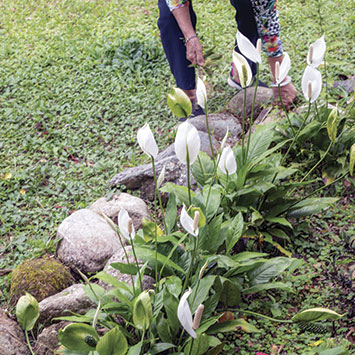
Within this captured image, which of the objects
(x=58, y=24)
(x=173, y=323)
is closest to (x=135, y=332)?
(x=173, y=323)

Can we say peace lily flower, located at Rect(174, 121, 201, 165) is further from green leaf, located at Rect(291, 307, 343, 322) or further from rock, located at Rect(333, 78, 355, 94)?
rock, located at Rect(333, 78, 355, 94)

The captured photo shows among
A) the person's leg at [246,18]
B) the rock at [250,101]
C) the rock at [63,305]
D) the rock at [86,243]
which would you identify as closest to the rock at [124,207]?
the rock at [86,243]

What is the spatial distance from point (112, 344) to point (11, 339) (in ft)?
2.66

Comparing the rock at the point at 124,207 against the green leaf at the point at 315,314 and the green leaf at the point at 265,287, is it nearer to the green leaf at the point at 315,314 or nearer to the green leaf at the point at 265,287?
the green leaf at the point at 265,287

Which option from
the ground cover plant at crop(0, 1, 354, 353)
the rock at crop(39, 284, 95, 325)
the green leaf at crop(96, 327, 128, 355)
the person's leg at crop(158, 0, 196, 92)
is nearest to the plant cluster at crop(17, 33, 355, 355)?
the green leaf at crop(96, 327, 128, 355)

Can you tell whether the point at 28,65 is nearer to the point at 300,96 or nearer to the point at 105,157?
the point at 105,157

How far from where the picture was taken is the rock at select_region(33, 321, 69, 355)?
2217 mm

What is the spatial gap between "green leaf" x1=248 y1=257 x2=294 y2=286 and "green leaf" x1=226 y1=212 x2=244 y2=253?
0.16 meters

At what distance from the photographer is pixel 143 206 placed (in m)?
3.22

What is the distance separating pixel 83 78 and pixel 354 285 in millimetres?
3433

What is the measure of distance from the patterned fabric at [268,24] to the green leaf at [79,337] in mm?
2666

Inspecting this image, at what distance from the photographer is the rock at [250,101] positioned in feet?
12.7

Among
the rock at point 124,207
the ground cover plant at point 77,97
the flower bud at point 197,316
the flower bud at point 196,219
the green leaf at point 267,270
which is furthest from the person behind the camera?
the ground cover plant at point 77,97

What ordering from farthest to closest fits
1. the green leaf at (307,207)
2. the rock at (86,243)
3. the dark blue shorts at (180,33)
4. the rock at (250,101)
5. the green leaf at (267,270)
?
1. the rock at (250,101)
2. the dark blue shorts at (180,33)
3. the rock at (86,243)
4. the green leaf at (307,207)
5. the green leaf at (267,270)
